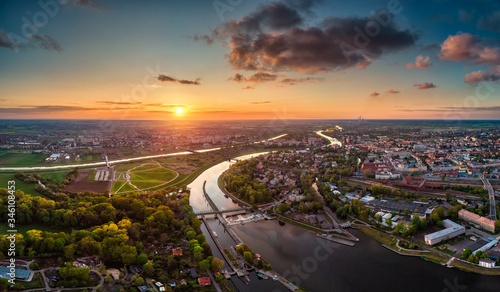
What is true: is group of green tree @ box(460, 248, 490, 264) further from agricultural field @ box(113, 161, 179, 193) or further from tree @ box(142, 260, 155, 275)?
agricultural field @ box(113, 161, 179, 193)

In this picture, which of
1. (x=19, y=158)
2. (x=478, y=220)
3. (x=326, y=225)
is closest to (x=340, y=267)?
(x=326, y=225)

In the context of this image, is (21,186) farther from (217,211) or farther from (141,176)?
(217,211)

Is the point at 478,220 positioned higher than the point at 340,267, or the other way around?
the point at 478,220

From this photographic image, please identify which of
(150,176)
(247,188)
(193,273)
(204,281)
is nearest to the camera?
(204,281)

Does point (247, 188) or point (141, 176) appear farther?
point (141, 176)

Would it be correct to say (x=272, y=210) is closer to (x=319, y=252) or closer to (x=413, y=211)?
(x=319, y=252)

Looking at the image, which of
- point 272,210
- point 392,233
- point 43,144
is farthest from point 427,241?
point 43,144

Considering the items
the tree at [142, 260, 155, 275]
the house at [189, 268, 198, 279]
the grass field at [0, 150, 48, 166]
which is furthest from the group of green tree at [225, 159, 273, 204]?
the grass field at [0, 150, 48, 166]
